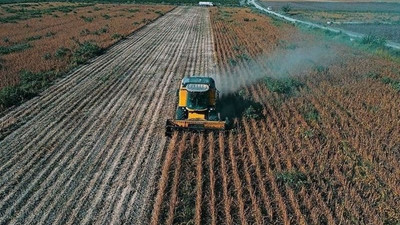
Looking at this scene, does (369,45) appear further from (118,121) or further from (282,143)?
(118,121)

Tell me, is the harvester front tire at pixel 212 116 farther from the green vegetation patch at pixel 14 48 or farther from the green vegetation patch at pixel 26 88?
the green vegetation patch at pixel 14 48

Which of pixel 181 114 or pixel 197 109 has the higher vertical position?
pixel 197 109

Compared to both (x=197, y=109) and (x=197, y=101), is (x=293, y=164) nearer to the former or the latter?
(x=197, y=109)

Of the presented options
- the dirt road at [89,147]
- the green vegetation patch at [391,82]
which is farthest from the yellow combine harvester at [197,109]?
the green vegetation patch at [391,82]

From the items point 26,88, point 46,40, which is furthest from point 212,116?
point 46,40

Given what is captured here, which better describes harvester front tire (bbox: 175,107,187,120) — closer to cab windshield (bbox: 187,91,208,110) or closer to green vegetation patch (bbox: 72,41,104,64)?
cab windshield (bbox: 187,91,208,110)

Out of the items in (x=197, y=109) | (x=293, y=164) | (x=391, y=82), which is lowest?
(x=293, y=164)
